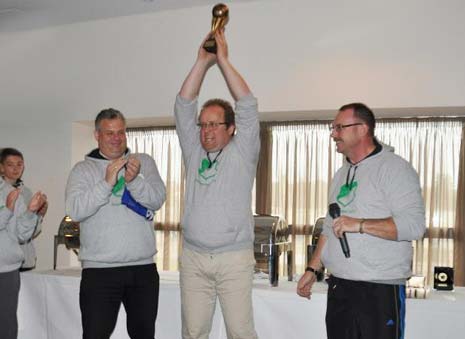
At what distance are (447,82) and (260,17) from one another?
152 centimetres

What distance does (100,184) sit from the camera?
2.25 metres

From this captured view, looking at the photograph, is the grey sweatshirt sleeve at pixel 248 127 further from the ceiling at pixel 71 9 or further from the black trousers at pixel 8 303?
the ceiling at pixel 71 9

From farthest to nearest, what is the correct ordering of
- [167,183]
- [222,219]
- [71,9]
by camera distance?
[167,183] → [71,9] → [222,219]

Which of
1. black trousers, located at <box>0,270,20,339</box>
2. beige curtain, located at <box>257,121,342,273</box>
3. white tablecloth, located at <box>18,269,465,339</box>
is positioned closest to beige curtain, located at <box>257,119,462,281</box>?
beige curtain, located at <box>257,121,342,273</box>

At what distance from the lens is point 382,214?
1969 millimetres

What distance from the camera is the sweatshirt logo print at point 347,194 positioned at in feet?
A: 6.68

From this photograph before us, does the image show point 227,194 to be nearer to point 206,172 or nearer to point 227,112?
point 206,172

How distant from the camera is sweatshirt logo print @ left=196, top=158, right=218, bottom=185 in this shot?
225 centimetres

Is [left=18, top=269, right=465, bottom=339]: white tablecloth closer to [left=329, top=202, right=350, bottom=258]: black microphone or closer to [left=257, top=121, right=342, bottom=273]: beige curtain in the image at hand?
[left=329, top=202, right=350, bottom=258]: black microphone

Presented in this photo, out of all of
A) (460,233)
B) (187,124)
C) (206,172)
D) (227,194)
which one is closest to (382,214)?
(227,194)

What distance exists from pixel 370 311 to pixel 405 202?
0.40 meters

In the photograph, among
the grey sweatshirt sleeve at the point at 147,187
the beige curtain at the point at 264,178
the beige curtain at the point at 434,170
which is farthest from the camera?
the beige curtain at the point at 264,178

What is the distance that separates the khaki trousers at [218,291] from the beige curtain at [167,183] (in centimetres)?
359

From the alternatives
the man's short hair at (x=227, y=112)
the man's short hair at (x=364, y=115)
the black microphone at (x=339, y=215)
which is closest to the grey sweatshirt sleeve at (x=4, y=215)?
the man's short hair at (x=227, y=112)
